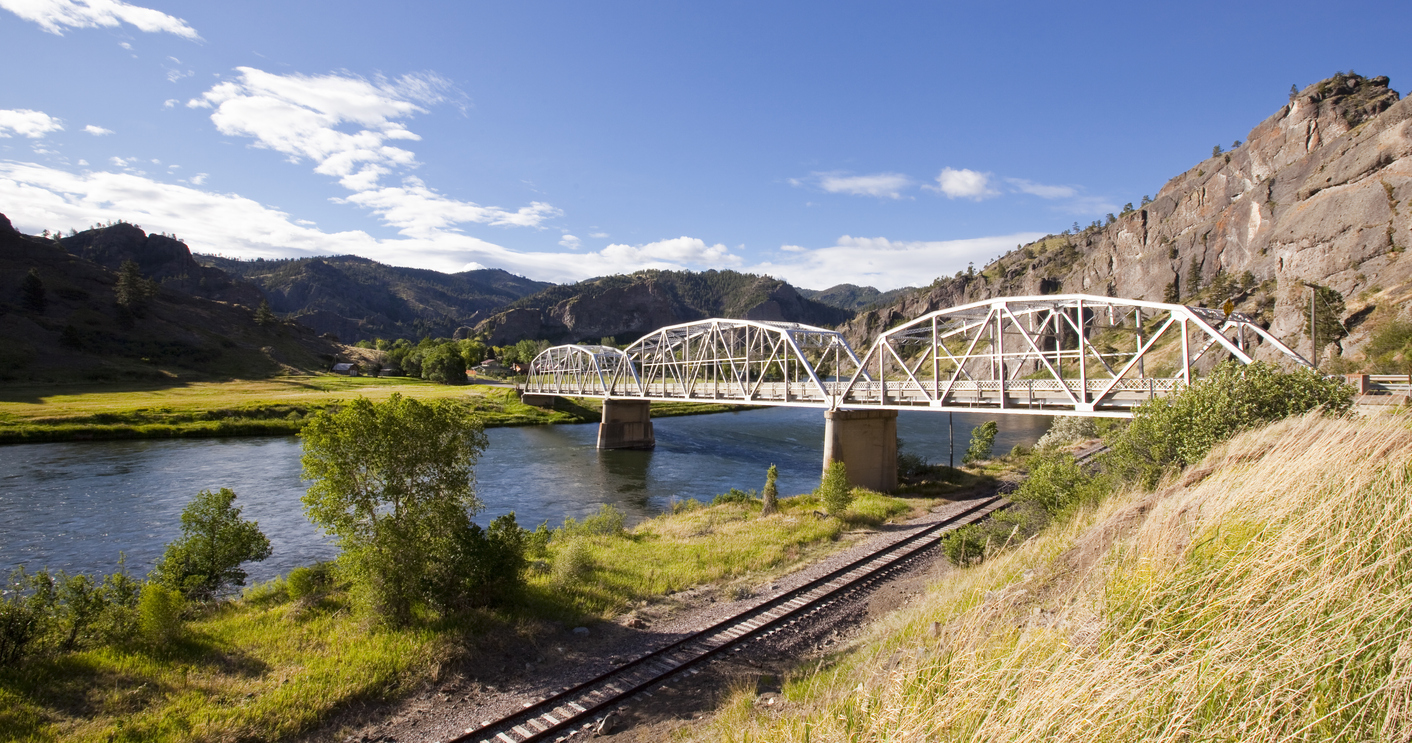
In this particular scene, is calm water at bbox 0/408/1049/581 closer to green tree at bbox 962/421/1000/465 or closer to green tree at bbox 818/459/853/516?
green tree at bbox 962/421/1000/465

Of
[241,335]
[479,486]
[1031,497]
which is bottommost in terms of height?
[479,486]

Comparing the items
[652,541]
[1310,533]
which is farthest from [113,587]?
[1310,533]

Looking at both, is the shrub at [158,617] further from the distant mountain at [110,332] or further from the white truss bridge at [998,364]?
the distant mountain at [110,332]

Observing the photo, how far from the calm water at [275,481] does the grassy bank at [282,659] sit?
1117 cm

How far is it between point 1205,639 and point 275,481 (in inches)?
1988

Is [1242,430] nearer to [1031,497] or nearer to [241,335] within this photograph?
[1031,497]

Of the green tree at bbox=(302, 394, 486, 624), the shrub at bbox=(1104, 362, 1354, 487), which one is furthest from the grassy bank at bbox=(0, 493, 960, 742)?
the shrub at bbox=(1104, 362, 1354, 487)

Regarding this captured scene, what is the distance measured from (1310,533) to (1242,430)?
45.4 feet

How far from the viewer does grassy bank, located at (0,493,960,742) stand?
35.9 ft

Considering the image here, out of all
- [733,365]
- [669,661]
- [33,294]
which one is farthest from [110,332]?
[669,661]

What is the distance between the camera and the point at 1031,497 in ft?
69.8

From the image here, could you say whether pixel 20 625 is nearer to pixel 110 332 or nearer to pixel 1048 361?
pixel 1048 361

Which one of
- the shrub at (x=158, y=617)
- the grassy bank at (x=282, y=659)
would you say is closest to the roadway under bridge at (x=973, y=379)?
the grassy bank at (x=282, y=659)

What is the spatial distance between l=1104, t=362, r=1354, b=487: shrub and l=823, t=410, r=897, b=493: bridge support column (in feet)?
58.0
